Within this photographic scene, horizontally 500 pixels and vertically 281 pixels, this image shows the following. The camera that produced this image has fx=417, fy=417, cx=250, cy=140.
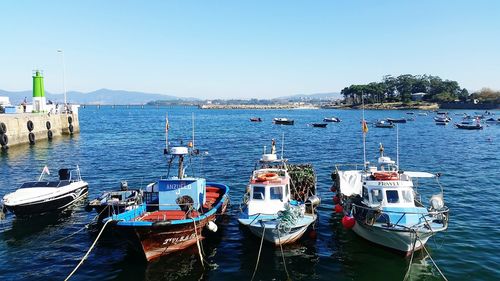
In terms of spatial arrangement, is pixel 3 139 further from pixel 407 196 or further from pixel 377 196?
pixel 407 196

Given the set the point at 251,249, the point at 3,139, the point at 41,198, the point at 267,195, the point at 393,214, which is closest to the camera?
the point at 393,214

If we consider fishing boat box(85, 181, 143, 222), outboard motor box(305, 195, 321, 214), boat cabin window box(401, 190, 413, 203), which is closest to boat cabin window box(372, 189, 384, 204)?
boat cabin window box(401, 190, 413, 203)

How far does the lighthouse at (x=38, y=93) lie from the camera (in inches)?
3091

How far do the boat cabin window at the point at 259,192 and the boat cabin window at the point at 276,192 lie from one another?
476 mm

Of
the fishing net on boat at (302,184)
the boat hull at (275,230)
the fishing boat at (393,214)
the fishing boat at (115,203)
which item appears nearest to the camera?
the fishing boat at (393,214)

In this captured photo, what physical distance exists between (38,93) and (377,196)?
7527cm

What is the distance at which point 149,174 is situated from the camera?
142ft

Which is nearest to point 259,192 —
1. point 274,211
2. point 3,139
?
point 274,211

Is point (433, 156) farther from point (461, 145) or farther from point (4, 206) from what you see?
point (4, 206)

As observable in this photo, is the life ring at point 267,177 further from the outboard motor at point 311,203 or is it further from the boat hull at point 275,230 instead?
the boat hull at point 275,230

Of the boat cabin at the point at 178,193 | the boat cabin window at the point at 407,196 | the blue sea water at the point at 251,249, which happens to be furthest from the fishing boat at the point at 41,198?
the boat cabin window at the point at 407,196

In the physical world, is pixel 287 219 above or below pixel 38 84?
below

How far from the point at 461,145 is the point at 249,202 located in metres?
55.8

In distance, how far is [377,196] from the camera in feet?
74.5
